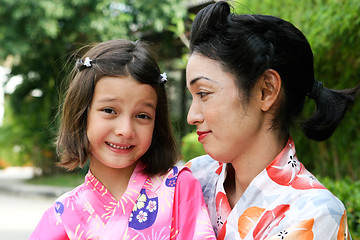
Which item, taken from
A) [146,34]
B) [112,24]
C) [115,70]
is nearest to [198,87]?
[115,70]

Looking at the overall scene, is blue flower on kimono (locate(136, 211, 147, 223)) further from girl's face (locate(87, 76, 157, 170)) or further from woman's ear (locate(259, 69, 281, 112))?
woman's ear (locate(259, 69, 281, 112))

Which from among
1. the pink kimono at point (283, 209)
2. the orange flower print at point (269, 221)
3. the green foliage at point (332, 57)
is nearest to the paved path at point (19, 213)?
the green foliage at point (332, 57)

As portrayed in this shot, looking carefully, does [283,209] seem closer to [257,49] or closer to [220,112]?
[220,112]

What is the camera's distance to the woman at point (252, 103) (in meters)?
1.65

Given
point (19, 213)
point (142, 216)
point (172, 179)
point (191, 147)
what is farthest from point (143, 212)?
point (19, 213)

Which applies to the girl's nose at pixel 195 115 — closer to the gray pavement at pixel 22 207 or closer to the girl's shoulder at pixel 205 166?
the girl's shoulder at pixel 205 166

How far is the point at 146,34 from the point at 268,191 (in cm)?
1118

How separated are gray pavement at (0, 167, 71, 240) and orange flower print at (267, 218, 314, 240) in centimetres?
572

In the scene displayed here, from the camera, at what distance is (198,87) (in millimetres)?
1717

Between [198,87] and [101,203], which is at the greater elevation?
[198,87]

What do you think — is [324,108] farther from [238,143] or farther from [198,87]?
[198,87]

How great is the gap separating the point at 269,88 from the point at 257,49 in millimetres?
151

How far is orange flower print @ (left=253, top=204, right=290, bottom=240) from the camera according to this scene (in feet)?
5.14

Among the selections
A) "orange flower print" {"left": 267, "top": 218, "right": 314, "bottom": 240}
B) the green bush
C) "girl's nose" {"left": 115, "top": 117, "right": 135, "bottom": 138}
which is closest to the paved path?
the green bush
